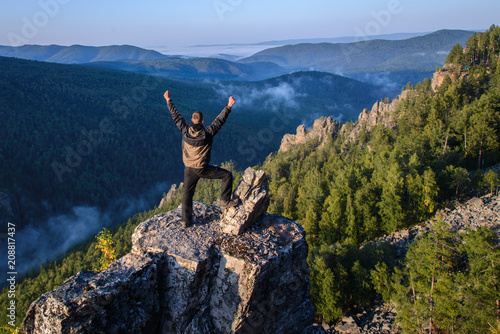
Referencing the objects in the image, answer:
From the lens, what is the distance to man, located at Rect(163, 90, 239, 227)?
11367 millimetres

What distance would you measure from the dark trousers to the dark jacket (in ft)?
1.02

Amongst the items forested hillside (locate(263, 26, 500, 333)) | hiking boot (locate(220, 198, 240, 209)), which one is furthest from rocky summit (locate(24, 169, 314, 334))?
forested hillside (locate(263, 26, 500, 333))

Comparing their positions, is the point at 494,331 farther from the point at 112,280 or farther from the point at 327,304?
the point at 112,280

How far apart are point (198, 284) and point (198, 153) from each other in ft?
14.2

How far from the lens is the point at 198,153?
455 inches

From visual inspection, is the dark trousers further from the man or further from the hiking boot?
the hiking boot

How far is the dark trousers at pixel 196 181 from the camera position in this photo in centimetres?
1198

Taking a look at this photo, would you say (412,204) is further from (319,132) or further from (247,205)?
(319,132)

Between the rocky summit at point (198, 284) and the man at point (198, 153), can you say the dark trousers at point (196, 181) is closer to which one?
the man at point (198, 153)

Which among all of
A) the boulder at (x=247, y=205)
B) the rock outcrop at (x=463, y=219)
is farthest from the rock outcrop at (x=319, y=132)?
the boulder at (x=247, y=205)

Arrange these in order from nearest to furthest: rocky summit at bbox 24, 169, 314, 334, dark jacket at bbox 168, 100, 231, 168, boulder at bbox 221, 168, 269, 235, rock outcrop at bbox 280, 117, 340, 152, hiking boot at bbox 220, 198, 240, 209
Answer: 1. rocky summit at bbox 24, 169, 314, 334
2. dark jacket at bbox 168, 100, 231, 168
3. boulder at bbox 221, 168, 269, 235
4. hiking boot at bbox 220, 198, 240, 209
5. rock outcrop at bbox 280, 117, 340, 152

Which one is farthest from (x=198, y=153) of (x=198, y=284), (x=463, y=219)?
(x=463, y=219)

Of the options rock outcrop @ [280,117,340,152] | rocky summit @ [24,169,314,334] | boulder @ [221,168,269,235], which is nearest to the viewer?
rocky summit @ [24,169,314,334]

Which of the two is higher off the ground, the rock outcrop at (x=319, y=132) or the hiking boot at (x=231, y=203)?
the hiking boot at (x=231, y=203)
